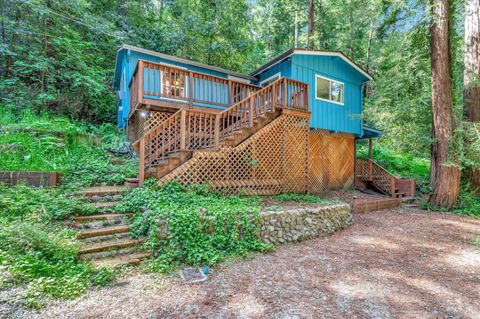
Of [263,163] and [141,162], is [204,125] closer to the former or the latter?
[141,162]

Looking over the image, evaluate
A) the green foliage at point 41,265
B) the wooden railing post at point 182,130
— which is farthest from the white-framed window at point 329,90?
the green foliage at point 41,265

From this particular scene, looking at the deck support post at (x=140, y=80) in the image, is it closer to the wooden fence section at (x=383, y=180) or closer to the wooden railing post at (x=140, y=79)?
the wooden railing post at (x=140, y=79)

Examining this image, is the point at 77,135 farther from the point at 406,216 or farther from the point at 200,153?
the point at 406,216

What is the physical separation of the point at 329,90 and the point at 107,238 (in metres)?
9.44

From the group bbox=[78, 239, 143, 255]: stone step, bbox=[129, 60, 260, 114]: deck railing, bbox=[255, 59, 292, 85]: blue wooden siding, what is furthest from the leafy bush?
bbox=[255, 59, 292, 85]: blue wooden siding

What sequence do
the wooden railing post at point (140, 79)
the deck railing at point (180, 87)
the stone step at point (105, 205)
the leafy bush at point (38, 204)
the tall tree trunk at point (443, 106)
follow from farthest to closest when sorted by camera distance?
the tall tree trunk at point (443, 106)
the deck railing at point (180, 87)
the wooden railing post at point (140, 79)
the stone step at point (105, 205)
the leafy bush at point (38, 204)

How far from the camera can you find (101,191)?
200 inches

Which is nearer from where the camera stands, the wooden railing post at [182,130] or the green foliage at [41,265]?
the green foliage at [41,265]

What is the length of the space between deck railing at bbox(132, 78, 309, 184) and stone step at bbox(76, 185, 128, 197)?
0.50 m

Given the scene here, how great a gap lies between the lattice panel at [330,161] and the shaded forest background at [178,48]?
156 centimetres

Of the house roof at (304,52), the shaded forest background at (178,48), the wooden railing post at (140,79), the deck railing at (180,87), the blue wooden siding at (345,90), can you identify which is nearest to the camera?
the wooden railing post at (140,79)

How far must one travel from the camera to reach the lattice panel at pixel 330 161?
A: 9500 millimetres

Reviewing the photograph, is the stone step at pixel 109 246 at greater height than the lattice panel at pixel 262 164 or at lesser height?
lesser

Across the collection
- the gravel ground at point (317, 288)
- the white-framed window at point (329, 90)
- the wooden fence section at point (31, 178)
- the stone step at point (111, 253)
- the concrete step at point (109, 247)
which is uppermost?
the white-framed window at point (329, 90)
